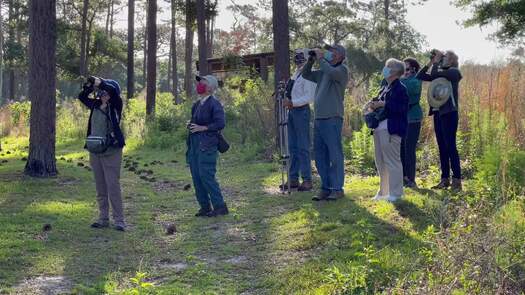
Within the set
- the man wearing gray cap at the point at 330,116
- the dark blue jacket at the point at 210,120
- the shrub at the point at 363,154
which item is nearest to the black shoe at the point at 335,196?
the man wearing gray cap at the point at 330,116

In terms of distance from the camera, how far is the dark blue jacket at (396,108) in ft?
28.1

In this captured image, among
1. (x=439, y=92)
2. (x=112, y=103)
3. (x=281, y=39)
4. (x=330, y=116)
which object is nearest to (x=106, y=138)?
(x=112, y=103)

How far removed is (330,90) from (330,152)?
2.75ft

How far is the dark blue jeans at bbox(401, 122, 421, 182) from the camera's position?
10.0 meters

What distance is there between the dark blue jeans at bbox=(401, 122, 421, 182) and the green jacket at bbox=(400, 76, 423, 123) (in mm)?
108

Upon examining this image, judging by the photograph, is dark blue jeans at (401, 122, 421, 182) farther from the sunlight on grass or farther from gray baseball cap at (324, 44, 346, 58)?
the sunlight on grass

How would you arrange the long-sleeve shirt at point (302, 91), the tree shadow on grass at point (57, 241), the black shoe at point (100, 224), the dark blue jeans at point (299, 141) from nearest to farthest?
the tree shadow on grass at point (57, 241) → the black shoe at point (100, 224) → the long-sleeve shirt at point (302, 91) → the dark blue jeans at point (299, 141)

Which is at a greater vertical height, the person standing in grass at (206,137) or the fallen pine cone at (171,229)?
the person standing in grass at (206,137)

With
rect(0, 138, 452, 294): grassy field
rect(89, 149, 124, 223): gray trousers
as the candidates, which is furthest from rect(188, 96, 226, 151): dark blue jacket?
rect(89, 149, 124, 223): gray trousers

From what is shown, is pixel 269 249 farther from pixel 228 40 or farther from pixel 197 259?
pixel 228 40

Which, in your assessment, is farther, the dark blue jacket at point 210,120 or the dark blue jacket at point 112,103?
the dark blue jacket at point 210,120

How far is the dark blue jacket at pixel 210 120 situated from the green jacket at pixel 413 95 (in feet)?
9.22

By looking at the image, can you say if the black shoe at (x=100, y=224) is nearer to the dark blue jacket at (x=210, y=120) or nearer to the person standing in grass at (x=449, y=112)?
the dark blue jacket at (x=210, y=120)

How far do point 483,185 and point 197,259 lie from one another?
A: 142 inches
